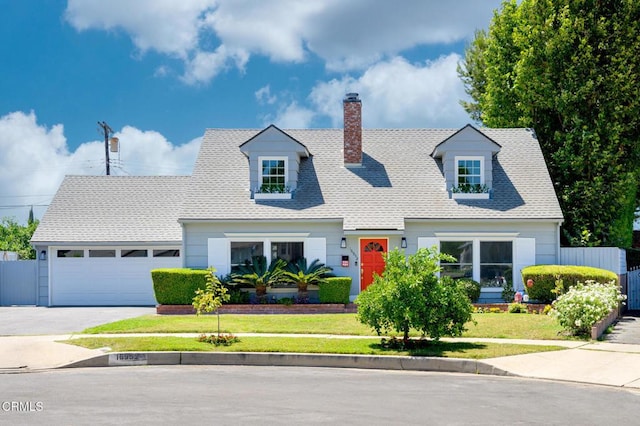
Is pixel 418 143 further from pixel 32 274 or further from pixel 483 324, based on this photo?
pixel 32 274

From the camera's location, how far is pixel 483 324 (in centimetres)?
1770

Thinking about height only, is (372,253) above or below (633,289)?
above

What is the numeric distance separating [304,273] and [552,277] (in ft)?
26.8

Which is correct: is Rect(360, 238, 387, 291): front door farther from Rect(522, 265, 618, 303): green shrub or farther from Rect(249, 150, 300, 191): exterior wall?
Rect(522, 265, 618, 303): green shrub

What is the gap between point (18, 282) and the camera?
27328 mm

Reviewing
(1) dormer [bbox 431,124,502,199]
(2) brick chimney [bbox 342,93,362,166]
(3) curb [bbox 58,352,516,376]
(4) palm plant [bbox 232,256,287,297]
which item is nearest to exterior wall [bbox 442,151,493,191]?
(1) dormer [bbox 431,124,502,199]

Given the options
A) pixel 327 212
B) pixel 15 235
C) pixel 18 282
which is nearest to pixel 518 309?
pixel 327 212

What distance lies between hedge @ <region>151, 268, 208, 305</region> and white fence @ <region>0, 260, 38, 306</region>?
773 cm

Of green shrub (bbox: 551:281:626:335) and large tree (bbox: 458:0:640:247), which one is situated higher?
large tree (bbox: 458:0:640:247)

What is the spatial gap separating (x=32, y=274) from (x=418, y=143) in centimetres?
1670

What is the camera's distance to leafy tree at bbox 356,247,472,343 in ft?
44.3

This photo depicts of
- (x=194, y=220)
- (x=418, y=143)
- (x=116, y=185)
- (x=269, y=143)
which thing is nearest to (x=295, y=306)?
(x=194, y=220)

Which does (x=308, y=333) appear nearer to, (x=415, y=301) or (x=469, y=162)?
(x=415, y=301)

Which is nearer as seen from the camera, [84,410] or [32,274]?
[84,410]
